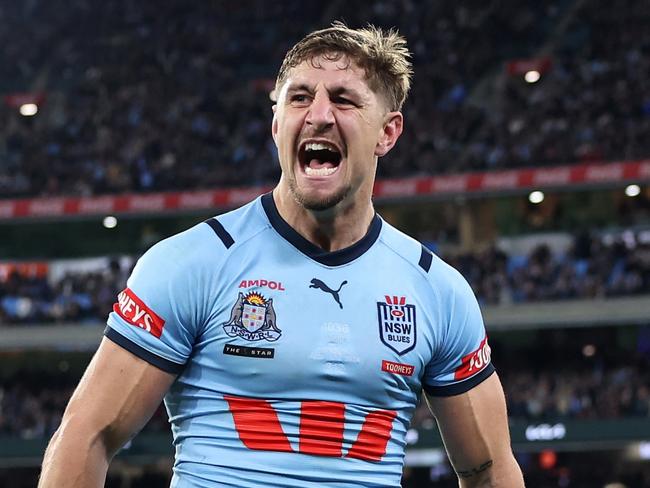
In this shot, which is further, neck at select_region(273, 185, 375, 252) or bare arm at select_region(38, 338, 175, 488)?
neck at select_region(273, 185, 375, 252)

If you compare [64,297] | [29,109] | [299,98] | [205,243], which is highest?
[29,109]

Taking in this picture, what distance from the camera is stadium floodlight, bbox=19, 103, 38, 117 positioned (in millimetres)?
34750

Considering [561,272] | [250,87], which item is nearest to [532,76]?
[561,272]

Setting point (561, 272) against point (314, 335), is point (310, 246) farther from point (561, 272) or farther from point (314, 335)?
point (561, 272)

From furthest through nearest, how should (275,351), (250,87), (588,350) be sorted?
1. (250,87)
2. (588,350)
3. (275,351)

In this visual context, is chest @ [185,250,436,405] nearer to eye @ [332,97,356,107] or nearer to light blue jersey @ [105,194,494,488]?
light blue jersey @ [105,194,494,488]

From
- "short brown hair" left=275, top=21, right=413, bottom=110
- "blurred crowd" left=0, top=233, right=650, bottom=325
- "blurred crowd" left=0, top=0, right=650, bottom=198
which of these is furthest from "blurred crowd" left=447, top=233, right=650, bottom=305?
"short brown hair" left=275, top=21, right=413, bottom=110

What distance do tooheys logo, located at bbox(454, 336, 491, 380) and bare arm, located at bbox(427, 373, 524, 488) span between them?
0.16 ft

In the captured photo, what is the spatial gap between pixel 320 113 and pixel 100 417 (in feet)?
2.96

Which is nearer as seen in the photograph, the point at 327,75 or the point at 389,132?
the point at 327,75

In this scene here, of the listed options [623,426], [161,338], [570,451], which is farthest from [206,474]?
[570,451]

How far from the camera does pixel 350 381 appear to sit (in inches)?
121

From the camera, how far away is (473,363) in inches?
132

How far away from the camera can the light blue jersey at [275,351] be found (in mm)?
2973
